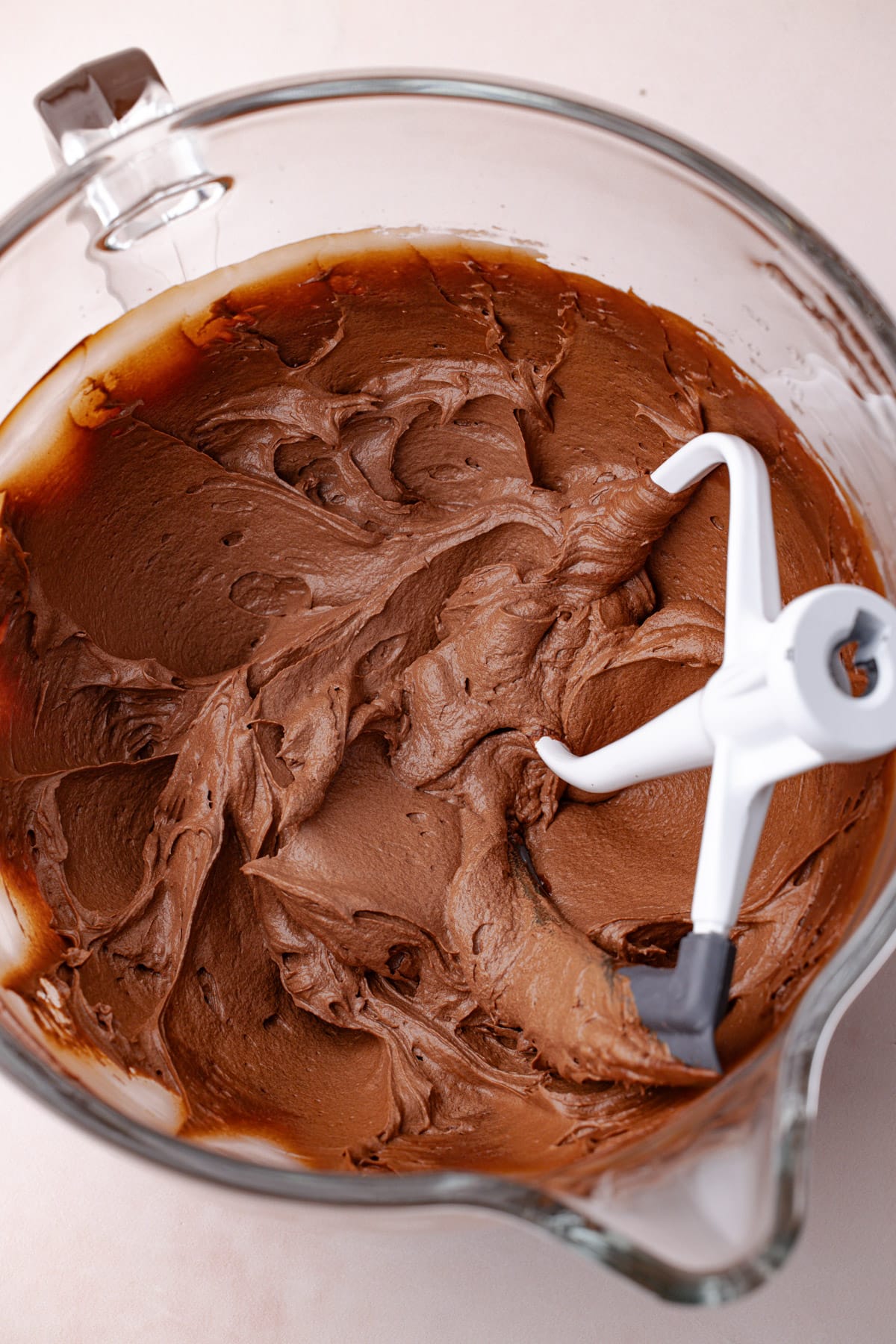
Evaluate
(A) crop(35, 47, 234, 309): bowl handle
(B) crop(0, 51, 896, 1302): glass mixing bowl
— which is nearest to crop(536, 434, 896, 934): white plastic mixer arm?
(B) crop(0, 51, 896, 1302): glass mixing bowl

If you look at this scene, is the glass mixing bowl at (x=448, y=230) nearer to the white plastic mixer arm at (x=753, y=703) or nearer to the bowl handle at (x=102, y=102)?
the bowl handle at (x=102, y=102)

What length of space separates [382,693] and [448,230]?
0.60 m

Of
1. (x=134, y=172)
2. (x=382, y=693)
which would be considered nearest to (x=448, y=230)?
(x=134, y=172)

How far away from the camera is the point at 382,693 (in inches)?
54.9

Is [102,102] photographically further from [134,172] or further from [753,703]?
[753,703]

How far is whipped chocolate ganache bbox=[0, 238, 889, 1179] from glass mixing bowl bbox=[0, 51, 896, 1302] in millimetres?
48

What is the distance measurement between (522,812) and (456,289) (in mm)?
689

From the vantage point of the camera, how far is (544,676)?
1366 mm

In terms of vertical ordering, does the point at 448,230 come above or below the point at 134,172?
below

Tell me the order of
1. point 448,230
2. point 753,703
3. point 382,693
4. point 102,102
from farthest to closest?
point 382,693 → point 448,230 → point 102,102 → point 753,703

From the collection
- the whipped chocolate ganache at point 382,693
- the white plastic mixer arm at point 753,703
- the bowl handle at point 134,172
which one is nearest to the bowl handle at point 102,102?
the bowl handle at point 134,172

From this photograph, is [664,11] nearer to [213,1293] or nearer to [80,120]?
[80,120]

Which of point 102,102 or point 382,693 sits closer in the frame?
point 102,102

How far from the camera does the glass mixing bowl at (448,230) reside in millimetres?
922
